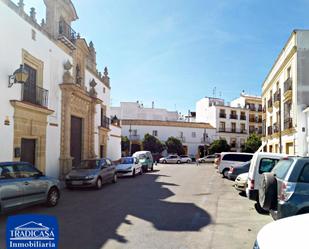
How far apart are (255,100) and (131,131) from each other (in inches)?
1149

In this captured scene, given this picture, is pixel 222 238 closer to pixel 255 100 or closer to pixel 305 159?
pixel 305 159

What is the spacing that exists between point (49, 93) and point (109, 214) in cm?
1077

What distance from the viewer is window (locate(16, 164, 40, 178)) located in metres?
9.72

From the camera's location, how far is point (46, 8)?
64.4 feet

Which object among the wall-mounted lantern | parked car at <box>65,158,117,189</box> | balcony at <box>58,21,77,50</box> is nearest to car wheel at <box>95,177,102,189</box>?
parked car at <box>65,158,117,189</box>

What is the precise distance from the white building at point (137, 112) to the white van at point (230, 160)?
4768cm

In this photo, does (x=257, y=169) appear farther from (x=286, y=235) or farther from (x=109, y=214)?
(x=286, y=235)

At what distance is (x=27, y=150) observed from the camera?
16359 millimetres

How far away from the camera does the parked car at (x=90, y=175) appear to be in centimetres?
1511

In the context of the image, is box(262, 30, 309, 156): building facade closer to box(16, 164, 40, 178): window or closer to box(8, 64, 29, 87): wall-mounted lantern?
box(8, 64, 29, 87): wall-mounted lantern

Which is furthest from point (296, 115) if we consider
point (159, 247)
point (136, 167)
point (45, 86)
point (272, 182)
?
point (159, 247)

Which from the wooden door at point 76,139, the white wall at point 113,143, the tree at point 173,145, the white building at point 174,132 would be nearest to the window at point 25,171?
the wooden door at point 76,139

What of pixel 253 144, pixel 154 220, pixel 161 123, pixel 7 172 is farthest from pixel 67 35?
pixel 161 123

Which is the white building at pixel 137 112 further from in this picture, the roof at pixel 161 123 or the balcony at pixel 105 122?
the balcony at pixel 105 122
